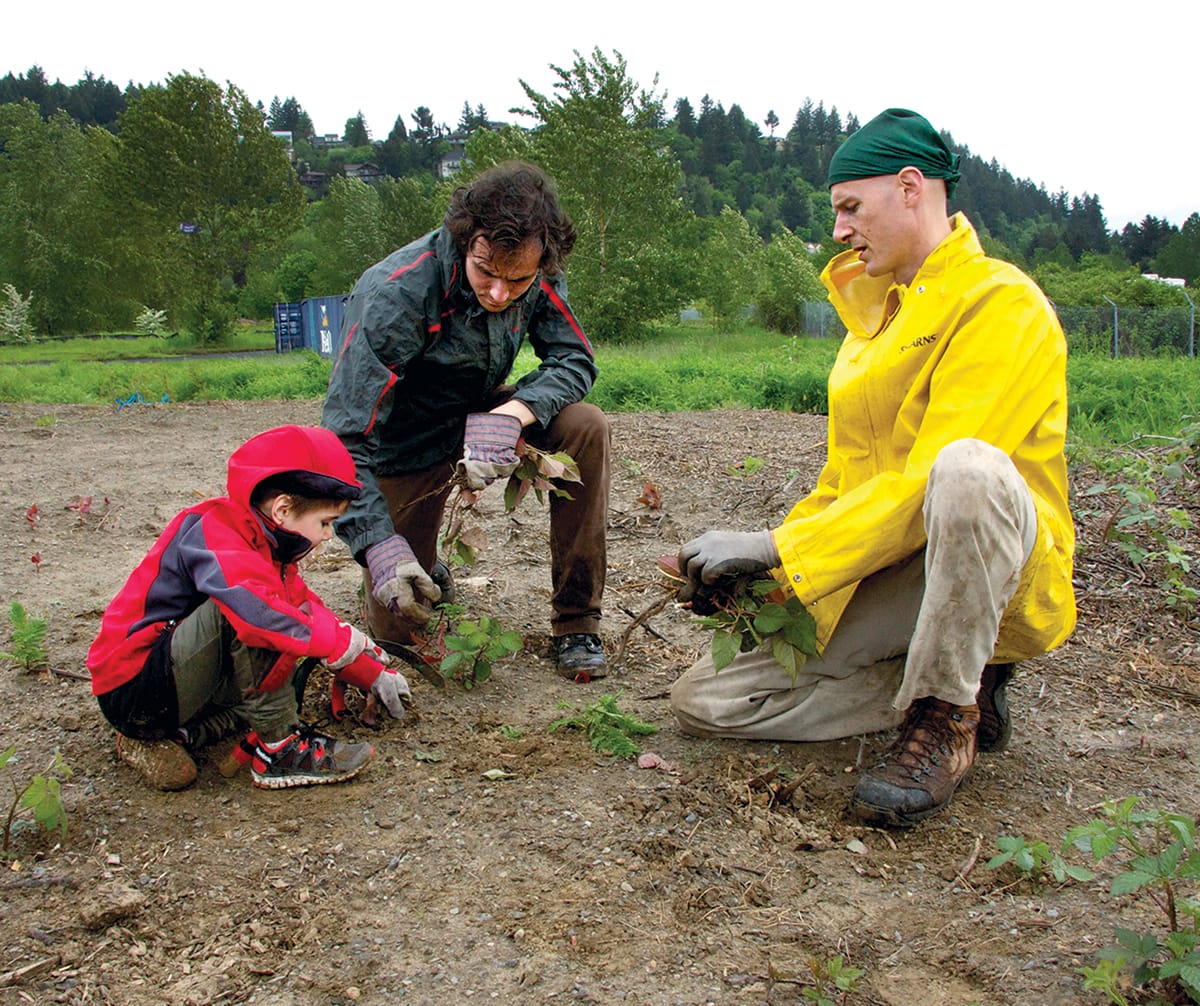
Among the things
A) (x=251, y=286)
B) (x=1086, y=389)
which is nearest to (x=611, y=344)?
(x=1086, y=389)

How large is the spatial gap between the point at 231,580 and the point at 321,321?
93.8ft

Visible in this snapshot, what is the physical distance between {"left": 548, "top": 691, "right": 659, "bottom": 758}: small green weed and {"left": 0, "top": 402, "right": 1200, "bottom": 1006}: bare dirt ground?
4 centimetres

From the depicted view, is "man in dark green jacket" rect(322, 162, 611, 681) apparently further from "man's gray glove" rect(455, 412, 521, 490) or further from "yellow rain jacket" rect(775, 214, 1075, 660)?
"yellow rain jacket" rect(775, 214, 1075, 660)

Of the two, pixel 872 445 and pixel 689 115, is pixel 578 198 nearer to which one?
pixel 872 445

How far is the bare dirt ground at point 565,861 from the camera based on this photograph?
1.70 meters

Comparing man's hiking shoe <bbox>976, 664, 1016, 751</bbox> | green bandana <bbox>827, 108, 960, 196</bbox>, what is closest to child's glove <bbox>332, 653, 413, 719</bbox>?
man's hiking shoe <bbox>976, 664, 1016, 751</bbox>

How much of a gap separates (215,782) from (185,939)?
56cm

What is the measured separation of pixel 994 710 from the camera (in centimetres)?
243

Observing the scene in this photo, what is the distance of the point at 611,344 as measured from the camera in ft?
79.5

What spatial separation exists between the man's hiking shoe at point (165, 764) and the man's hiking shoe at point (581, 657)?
1.14 meters

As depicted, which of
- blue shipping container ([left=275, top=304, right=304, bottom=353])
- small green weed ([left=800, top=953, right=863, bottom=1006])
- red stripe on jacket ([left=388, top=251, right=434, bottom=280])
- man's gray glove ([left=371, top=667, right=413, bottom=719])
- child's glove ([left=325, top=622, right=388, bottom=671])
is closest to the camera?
small green weed ([left=800, top=953, right=863, bottom=1006])

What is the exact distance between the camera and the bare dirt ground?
170 centimetres

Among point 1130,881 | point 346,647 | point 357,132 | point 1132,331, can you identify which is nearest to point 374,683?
point 346,647

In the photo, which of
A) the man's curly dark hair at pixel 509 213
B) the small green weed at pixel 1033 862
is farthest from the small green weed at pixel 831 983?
the man's curly dark hair at pixel 509 213
